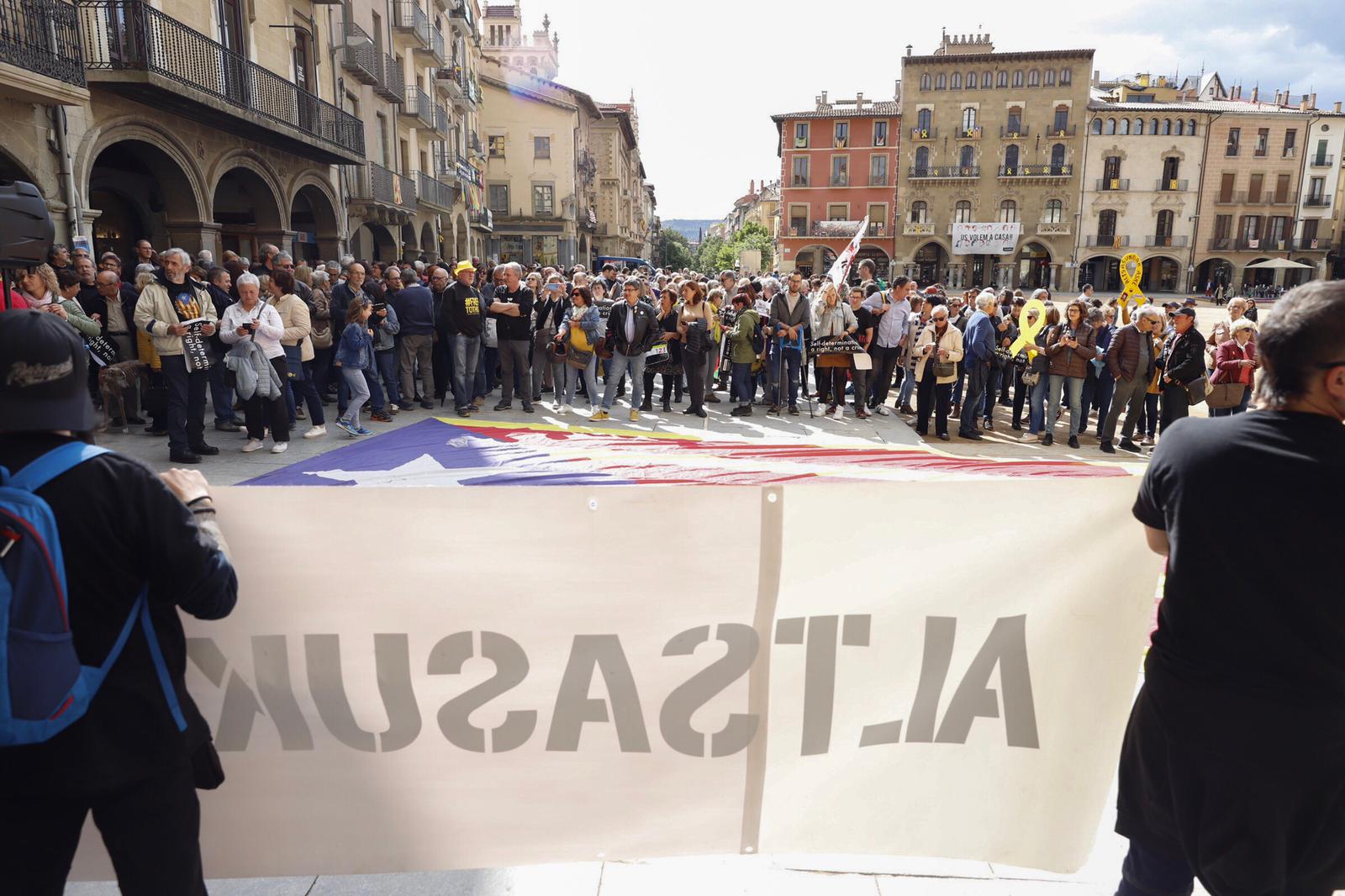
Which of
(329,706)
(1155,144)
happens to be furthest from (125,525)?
(1155,144)

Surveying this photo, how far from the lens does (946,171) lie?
60.4m

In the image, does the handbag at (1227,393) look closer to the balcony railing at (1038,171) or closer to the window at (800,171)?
the balcony railing at (1038,171)

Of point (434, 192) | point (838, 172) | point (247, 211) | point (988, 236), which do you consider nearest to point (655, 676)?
point (247, 211)

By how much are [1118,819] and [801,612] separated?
947 mm

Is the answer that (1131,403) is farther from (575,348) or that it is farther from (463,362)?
(463,362)

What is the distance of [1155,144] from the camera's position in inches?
2368

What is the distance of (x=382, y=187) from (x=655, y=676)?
25.8 metres

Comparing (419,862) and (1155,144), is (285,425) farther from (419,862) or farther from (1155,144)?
(1155,144)

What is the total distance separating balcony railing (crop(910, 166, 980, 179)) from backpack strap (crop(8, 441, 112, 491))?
64.7 metres

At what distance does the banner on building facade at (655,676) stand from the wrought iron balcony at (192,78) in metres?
14.2

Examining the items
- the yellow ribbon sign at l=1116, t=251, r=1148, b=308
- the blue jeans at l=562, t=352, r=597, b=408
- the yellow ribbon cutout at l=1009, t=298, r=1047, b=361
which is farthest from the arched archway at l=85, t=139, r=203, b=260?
the yellow ribbon sign at l=1116, t=251, r=1148, b=308

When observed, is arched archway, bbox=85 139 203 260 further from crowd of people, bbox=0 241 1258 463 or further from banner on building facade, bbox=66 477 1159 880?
banner on building facade, bbox=66 477 1159 880

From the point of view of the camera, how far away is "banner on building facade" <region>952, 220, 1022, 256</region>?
196ft

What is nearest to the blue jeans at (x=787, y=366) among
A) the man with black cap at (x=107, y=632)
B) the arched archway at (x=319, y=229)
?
the man with black cap at (x=107, y=632)
